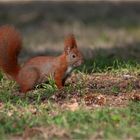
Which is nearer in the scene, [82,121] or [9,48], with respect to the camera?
[82,121]

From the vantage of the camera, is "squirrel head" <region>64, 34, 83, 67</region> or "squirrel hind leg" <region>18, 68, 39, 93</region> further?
"squirrel head" <region>64, 34, 83, 67</region>

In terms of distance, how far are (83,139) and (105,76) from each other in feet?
10.1

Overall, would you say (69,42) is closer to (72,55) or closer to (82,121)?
(72,55)

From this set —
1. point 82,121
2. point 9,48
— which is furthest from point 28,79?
point 82,121

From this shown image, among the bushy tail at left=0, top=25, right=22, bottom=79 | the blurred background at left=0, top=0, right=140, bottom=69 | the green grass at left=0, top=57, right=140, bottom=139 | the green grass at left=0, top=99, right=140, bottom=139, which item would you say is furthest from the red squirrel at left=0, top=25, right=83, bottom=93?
the blurred background at left=0, top=0, right=140, bottom=69

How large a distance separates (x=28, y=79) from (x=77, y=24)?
11947 millimetres

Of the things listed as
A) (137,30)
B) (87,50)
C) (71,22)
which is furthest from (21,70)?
(71,22)

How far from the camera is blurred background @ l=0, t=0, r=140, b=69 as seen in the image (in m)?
15.2

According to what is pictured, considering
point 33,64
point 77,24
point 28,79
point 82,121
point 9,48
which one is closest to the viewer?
point 82,121

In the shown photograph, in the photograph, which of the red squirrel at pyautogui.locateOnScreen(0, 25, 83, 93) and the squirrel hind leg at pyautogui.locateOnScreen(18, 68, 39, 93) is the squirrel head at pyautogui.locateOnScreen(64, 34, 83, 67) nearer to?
the red squirrel at pyautogui.locateOnScreen(0, 25, 83, 93)

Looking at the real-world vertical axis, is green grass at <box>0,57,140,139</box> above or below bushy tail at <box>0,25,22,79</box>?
below

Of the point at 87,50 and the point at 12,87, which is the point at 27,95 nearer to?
the point at 12,87

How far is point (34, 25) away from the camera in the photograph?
2066cm

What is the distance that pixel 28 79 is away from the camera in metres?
8.68
